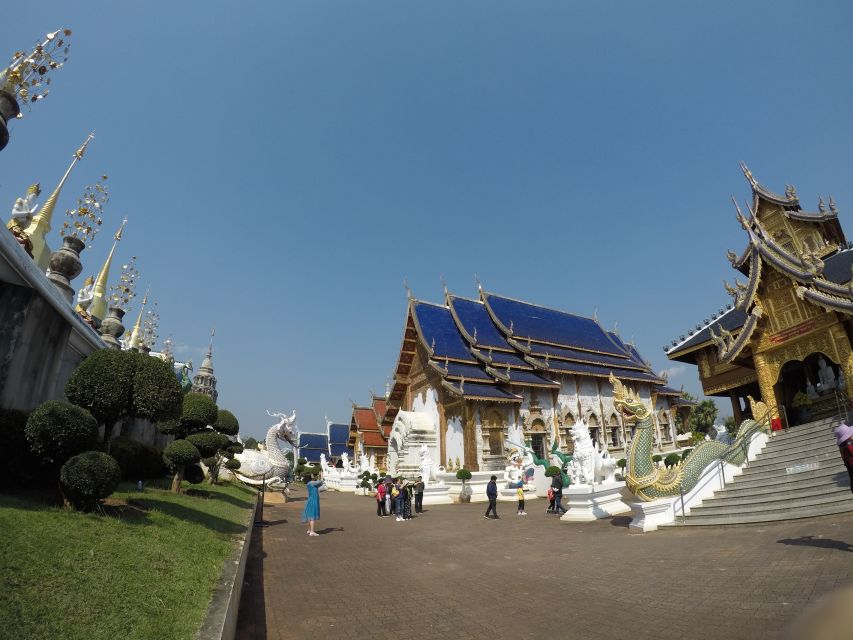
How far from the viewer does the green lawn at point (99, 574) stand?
9.54 feet

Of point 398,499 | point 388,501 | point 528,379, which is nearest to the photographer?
point 398,499

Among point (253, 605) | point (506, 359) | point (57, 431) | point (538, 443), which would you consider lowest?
point (253, 605)

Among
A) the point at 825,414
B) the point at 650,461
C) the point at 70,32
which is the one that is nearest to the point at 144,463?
the point at 70,32

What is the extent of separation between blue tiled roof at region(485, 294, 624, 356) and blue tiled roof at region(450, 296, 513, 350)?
0.59m

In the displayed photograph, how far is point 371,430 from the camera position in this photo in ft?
109

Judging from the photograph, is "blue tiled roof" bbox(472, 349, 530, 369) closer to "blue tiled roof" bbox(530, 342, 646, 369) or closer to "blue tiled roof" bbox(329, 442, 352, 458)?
"blue tiled roof" bbox(530, 342, 646, 369)

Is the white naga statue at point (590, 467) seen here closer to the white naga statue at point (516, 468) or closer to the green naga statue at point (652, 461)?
the green naga statue at point (652, 461)

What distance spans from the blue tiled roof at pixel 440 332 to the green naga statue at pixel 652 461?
1207 centimetres

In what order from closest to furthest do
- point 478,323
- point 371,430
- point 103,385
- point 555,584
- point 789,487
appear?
1. point 555,584
2. point 103,385
3. point 789,487
4. point 478,323
5. point 371,430

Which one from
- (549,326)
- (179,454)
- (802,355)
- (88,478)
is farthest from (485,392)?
(88,478)

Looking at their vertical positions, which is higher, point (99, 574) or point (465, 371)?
point (465, 371)

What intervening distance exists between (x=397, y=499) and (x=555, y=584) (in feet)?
28.7

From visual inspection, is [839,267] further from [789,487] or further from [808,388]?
[789,487]

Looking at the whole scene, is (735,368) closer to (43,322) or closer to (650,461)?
(650,461)
